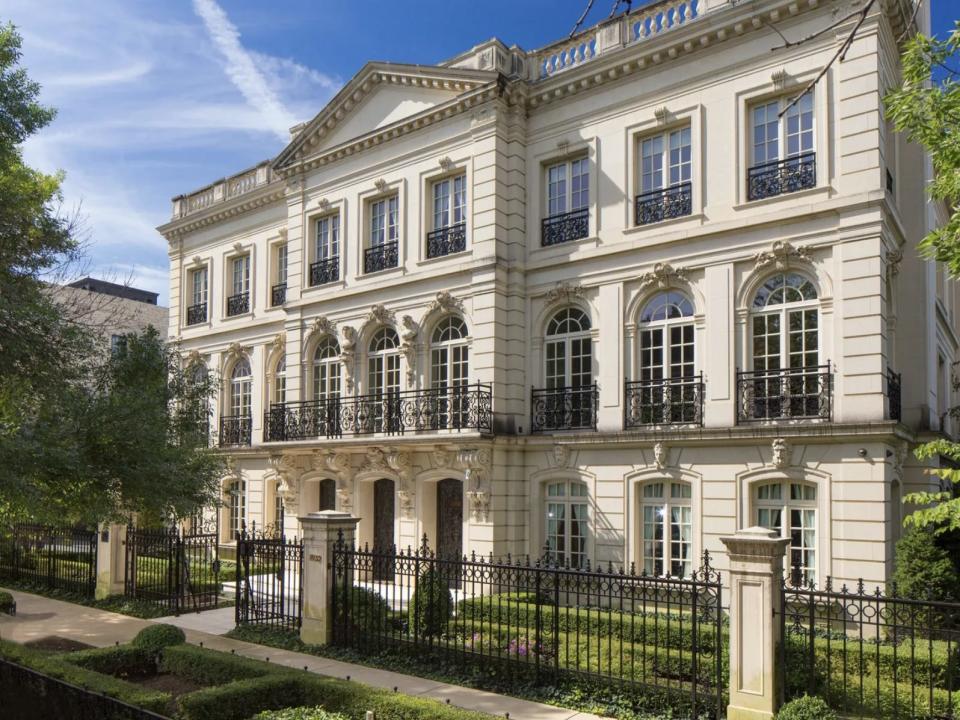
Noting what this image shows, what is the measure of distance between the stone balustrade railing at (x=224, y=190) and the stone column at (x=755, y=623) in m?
21.0

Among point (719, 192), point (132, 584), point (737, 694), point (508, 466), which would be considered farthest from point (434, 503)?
point (737, 694)

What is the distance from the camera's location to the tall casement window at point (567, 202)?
18.4m

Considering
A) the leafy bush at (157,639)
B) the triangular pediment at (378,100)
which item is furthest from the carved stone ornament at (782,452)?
the leafy bush at (157,639)

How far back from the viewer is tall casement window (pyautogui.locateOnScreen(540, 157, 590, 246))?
60.3 feet

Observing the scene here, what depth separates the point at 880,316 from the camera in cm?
1419

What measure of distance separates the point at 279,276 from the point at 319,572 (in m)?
14.9

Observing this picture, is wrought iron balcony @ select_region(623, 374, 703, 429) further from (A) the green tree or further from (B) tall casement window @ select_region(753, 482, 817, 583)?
(A) the green tree

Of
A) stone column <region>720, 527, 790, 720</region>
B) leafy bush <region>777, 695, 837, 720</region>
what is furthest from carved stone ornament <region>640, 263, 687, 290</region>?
leafy bush <region>777, 695, 837, 720</region>

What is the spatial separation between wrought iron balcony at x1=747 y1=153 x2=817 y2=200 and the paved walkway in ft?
35.0

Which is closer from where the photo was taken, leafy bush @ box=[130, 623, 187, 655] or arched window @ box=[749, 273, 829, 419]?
leafy bush @ box=[130, 623, 187, 655]

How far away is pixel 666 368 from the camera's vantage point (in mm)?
16812

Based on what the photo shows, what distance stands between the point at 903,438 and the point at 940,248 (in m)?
7.92

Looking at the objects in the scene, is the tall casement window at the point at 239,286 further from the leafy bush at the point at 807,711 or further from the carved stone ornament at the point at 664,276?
the leafy bush at the point at 807,711

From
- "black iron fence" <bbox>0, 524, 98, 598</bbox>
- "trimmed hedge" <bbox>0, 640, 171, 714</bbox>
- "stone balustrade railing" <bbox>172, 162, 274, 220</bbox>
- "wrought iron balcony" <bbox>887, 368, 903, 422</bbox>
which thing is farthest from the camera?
"stone balustrade railing" <bbox>172, 162, 274, 220</bbox>
